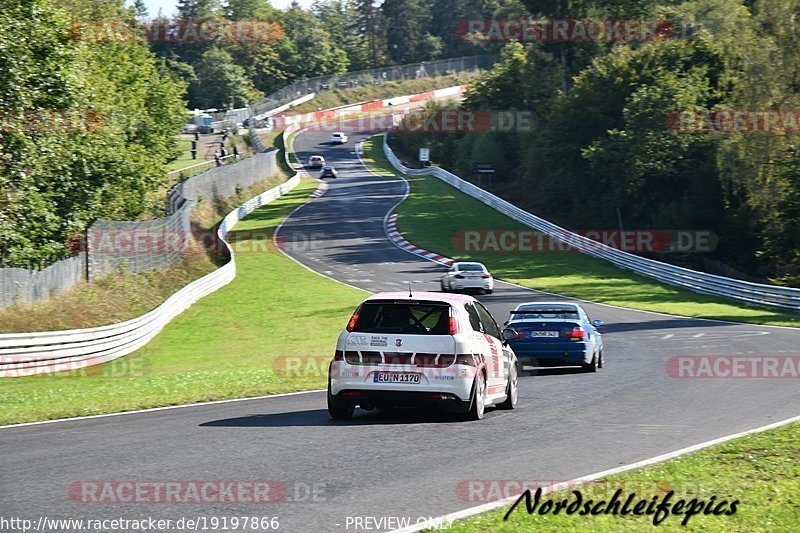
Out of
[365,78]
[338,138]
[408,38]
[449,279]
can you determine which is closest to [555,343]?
[449,279]

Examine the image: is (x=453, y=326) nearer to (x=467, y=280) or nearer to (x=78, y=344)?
(x=78, y=344)

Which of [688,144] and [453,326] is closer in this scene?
[453,326]

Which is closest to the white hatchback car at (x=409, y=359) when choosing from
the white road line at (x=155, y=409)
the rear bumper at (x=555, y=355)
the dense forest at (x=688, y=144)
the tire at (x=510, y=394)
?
the tire at (x=510, y=394)

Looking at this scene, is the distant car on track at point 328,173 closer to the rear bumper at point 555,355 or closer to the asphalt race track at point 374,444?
the rear bumper at point 555,355

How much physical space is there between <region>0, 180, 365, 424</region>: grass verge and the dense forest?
20116mm

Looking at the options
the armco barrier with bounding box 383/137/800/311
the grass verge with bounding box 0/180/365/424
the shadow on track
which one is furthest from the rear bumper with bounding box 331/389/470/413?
the armco barrier with bounding box 383/137/800/311

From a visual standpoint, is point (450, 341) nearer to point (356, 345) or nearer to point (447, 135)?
point (356, 345)

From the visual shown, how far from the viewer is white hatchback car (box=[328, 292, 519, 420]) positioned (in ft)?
38.0

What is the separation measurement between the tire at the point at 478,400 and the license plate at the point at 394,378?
2.52ft

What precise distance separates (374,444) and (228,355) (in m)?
16.5

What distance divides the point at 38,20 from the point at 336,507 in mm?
26556

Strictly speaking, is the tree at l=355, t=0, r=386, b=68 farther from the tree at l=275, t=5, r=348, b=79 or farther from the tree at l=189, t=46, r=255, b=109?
the tree at l=189, t=46, r=255, b=109

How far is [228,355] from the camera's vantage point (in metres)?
25.9

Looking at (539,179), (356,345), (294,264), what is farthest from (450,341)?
(539,179)
